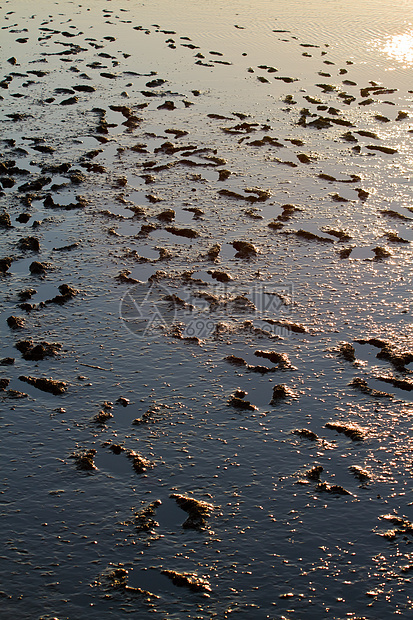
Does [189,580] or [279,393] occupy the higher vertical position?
[279,393]

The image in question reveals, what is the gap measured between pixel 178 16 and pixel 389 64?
1460 centimetres

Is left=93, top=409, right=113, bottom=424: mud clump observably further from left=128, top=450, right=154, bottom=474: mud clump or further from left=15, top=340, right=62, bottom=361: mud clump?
left=15, top=340, right=62, bottom=361: mud clump

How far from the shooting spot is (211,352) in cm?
1102

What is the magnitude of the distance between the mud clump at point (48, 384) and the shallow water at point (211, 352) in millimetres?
136

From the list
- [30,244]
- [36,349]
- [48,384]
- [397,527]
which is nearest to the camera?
[397,527]

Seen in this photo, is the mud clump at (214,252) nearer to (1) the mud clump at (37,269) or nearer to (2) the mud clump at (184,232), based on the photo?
(2) the mud clump at (184,232)

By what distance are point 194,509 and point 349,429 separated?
2.65 m

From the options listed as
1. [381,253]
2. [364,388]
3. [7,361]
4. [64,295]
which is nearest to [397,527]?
[364,388]

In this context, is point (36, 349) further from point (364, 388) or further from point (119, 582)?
point (364, 388)

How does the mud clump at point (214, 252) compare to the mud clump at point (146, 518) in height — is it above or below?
above

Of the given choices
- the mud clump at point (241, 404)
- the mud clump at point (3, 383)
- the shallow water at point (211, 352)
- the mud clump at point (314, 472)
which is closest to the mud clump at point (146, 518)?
the shallow water at point (211, 352)

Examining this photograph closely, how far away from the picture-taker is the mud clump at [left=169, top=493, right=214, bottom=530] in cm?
780

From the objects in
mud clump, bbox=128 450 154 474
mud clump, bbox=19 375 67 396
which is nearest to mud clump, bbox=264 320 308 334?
mud clump, bbox=19 375 67 396

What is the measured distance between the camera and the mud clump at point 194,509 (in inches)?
307
